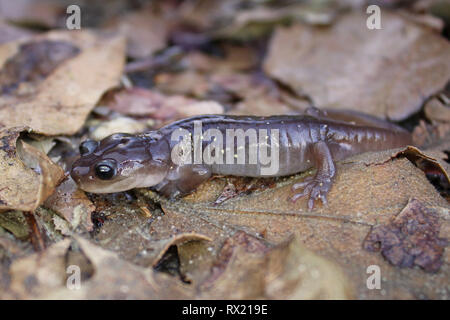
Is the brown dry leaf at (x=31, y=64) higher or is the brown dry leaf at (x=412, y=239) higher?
the brown dry leaf at (x=31, y=64)

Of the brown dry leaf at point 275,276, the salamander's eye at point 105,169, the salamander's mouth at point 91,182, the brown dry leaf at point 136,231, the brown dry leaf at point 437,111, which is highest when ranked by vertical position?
the brown dry leaf at point 437,111

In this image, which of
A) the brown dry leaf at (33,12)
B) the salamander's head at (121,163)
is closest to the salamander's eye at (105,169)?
the salamander's head at (121,163)

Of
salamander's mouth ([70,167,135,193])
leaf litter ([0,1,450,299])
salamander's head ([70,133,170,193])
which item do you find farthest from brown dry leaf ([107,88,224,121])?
salamander's mouth ([70,167,135,193])

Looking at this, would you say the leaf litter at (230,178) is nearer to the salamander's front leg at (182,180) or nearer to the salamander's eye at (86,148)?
the salamander's front leg at (182,180)

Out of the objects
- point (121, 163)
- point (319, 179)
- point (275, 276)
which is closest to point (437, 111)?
point (319, 179)

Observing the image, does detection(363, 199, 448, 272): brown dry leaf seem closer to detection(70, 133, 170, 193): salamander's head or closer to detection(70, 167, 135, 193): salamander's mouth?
detection(70, 133, 170, 193): salamander's head

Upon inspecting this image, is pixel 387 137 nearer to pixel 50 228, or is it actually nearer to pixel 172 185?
pixel 172 185
